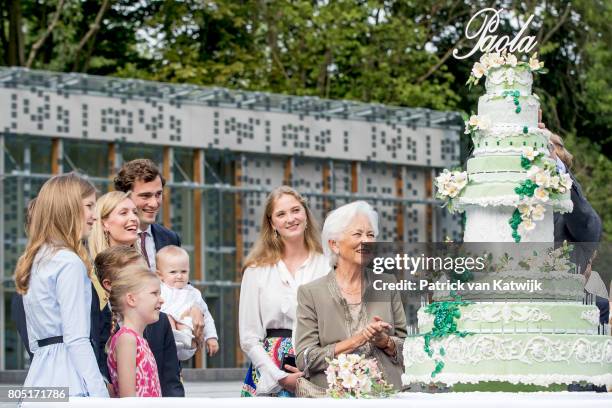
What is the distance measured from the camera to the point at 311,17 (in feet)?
109

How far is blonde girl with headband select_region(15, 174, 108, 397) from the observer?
24.4 feet

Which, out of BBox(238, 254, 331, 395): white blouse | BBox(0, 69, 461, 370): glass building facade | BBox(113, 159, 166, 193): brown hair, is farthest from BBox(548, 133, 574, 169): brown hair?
BBox(0, 69, 461, 370): glass building facade

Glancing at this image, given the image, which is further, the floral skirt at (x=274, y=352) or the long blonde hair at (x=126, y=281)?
the floral skirt at (x=274, y=352)

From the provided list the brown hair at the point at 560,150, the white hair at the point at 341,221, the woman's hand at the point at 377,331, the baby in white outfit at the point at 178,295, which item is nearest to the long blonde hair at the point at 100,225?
the baby in white outfit at the point at 178,295

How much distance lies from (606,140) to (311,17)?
9.55 metres

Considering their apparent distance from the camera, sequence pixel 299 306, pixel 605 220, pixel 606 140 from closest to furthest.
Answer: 1. pixel 299 306
2. pixel 605 220
3. pixel 606 140

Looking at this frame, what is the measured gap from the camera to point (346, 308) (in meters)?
8.35

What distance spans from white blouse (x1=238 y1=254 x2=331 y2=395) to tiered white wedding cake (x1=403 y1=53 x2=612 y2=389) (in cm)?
67

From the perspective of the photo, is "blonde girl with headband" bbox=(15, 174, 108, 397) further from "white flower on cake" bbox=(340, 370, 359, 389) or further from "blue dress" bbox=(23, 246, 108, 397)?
"white flower on cake" bbox=(340, 370, 359, 389)

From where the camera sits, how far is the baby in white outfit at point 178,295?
942 cm

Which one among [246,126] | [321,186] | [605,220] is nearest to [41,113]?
[246,126]

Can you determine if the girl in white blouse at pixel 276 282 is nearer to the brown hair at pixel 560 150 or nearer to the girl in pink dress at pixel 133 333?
the girl in pink dress at pixel 133 333

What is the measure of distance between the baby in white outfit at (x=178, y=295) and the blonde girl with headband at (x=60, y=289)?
5.67 feet

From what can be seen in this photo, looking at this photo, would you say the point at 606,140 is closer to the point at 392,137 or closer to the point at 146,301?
the point at 392,137
